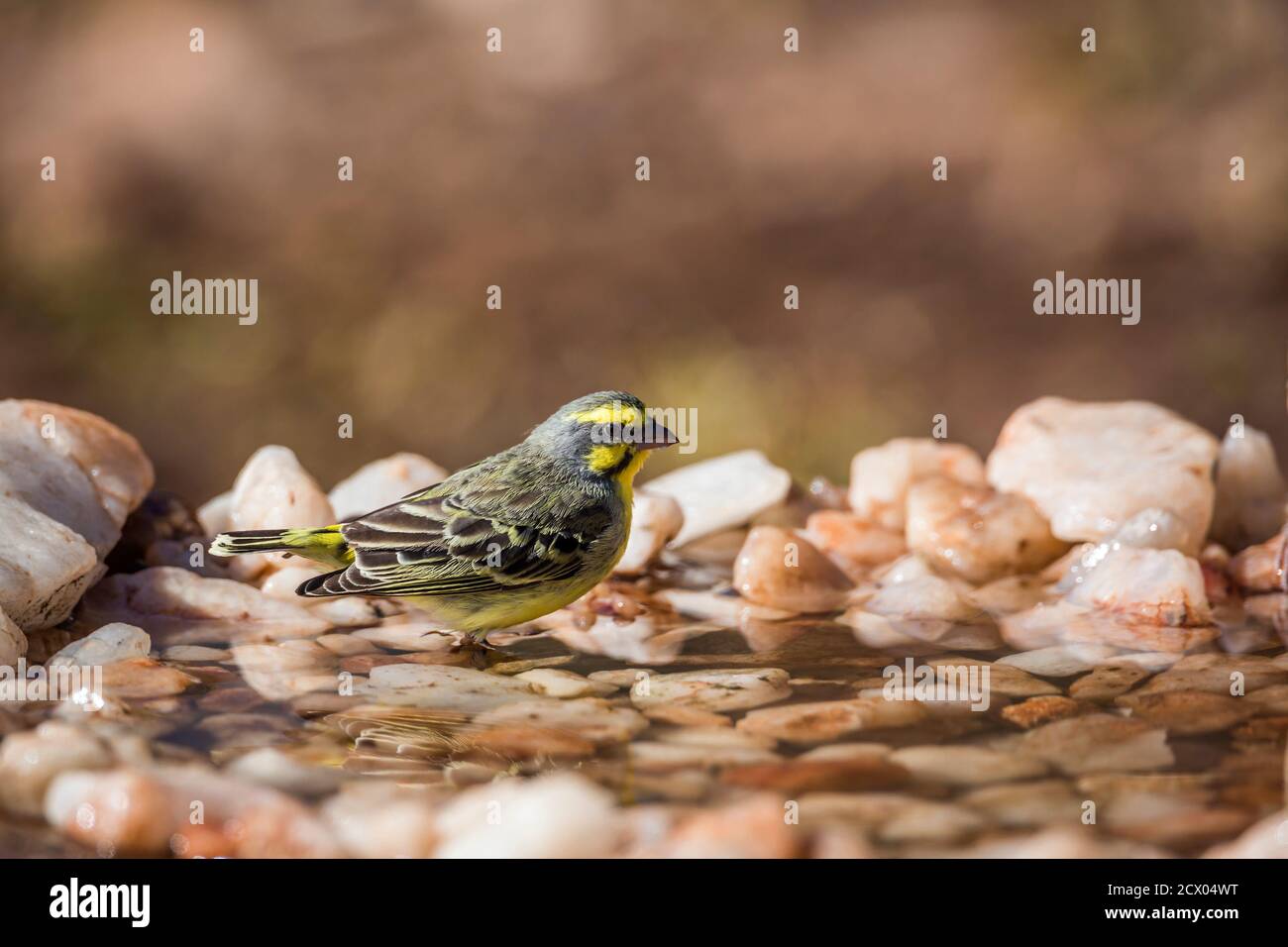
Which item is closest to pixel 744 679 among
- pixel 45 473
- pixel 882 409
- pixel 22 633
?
pixel 22 633

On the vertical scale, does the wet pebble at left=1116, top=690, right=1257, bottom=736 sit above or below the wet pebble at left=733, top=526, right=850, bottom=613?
below

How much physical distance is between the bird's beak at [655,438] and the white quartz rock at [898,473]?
1.39 meters

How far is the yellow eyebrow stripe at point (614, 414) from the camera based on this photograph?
384 centimetres

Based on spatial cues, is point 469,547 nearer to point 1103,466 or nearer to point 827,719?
point 827,719

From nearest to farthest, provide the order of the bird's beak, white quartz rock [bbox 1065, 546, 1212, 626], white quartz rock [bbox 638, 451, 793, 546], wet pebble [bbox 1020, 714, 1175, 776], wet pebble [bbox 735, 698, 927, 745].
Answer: wet pebble [bbox 1020, 714, 1175, 776] → wet pebble [bbox 735, 698, 927, 745] → the bird's beak → white quartz rock [bbox 1065, 546, 1212, 626] → white quartz rock [bbox 638, 451, 793, 546]

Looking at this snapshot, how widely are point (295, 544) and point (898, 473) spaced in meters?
2.22

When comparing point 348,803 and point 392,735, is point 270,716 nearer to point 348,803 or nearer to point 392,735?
point 392,735

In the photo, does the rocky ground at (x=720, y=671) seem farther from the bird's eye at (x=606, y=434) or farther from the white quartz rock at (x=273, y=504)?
the bird's eye at (x=606, y=434)

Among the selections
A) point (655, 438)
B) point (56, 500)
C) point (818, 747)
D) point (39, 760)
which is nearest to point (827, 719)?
point (818, 747)

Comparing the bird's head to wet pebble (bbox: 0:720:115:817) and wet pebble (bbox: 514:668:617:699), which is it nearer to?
wet pebble (bbox: 514:668:617:699)

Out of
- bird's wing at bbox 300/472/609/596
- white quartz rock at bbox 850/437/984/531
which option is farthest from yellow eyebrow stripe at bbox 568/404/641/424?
white quartz rock at bbox 850/437/984/531

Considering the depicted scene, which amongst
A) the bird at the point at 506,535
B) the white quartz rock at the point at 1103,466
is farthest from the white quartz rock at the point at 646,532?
the white quartz rock at the point at 1103,466

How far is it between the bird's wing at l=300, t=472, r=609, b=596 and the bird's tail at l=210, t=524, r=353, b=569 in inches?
2.8

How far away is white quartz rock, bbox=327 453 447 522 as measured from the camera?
4.75 meters
